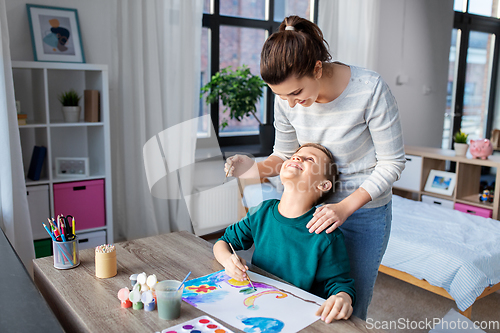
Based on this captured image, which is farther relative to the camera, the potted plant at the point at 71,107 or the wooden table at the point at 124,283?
the potted plant at the point at 71,107

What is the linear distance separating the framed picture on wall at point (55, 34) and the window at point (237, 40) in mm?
1103

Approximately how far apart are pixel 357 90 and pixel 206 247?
67 cm

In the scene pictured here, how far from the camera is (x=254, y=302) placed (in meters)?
1.04

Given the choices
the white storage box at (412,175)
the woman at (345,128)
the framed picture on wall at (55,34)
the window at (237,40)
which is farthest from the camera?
the white storage box at (412,175)

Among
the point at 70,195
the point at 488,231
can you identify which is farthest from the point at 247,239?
the point at 488,231

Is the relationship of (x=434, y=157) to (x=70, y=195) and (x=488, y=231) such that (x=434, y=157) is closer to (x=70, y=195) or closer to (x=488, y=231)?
(x=488, y=231)

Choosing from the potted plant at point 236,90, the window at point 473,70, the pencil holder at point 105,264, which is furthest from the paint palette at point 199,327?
the window at point 473,70

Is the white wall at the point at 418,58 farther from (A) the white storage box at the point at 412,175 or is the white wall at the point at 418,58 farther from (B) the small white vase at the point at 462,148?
(B) the small white vase at the point at 462,148

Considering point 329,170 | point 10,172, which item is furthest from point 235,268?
point 10,172

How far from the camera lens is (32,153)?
2.77m

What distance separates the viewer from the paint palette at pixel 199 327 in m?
0.90

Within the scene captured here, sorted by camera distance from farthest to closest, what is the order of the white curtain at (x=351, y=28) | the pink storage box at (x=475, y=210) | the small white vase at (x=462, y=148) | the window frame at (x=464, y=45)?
the window frame at (x=464, y=45), the white curtain at (x=351, y=28), the small white vase at (x=462, y=148), the pink storage box at (x=475, y=210)

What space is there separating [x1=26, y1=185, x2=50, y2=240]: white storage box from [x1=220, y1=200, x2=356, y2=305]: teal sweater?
5.80 ft

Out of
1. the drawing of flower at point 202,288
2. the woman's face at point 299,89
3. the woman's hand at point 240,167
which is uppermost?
the woman's face at point 299,89
